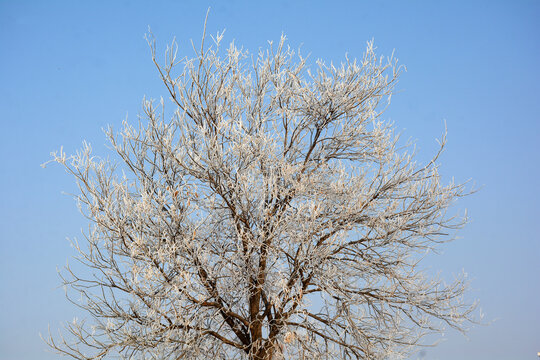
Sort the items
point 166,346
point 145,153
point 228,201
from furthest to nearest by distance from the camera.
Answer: point 145,153 → point 228,201 → point 166,346

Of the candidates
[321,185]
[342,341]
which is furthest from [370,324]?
[321,185]

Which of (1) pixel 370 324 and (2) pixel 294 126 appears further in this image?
(2) pixel 294 126

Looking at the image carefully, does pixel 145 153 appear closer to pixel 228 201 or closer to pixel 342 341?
pixel 228 201

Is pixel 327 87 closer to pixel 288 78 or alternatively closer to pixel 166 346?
pixel 288 78

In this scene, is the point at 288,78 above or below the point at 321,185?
above

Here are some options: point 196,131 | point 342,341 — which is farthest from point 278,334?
point 196,131

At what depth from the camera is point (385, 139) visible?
9781 millimetres

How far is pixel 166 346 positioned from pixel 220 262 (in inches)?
56.8

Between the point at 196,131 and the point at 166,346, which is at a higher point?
the point at 196,131

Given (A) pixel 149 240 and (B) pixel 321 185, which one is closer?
(A) pixel 149 240

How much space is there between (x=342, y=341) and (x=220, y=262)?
7.75 feet

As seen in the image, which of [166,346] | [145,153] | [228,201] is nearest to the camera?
[166,346]

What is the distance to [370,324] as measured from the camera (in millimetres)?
9086

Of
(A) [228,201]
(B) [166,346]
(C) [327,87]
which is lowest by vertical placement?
(B) [166,346]
